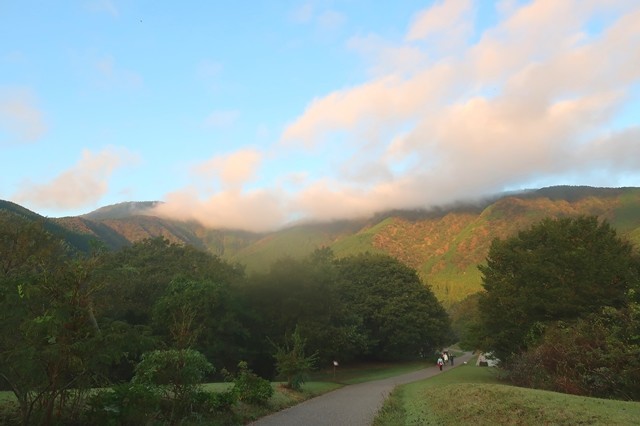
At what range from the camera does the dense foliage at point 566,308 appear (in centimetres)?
2128

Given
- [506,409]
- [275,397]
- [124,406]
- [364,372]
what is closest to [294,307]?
[364,372]

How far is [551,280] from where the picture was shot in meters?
31.5

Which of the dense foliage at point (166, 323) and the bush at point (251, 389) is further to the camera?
the bush at point (251, 389)

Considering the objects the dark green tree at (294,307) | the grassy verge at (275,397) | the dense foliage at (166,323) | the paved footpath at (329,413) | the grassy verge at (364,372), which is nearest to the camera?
the dense foliage at (166,323)

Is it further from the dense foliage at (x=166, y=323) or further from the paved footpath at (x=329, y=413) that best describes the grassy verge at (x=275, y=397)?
the dense foliage at (x=166, y=323)

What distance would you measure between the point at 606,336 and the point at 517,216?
189 m

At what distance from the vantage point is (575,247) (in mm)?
32281

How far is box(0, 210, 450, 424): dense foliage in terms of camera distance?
795cm

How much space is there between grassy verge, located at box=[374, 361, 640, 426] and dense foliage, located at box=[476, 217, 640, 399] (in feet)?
18.1

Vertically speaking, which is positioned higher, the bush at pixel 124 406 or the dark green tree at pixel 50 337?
the dark green tree at pixel 50 337

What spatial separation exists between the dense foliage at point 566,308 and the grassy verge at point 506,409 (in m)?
5.51

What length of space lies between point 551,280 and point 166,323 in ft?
86.8

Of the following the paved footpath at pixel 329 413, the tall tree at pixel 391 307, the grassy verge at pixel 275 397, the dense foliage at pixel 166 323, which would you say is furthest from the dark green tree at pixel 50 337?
A: the tall tree at pixel 391 307

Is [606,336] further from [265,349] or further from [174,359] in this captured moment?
[265,349]
